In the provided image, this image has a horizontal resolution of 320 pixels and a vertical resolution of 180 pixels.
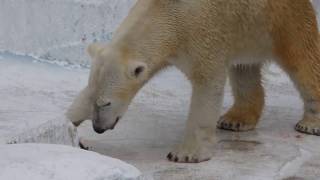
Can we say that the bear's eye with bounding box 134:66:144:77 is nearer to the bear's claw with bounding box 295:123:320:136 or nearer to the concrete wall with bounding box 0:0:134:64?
the bear's claw with bounding box 295:123:320:136

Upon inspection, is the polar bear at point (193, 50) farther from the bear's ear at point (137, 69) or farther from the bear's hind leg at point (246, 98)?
the bear's hind leg at point (246, 98)

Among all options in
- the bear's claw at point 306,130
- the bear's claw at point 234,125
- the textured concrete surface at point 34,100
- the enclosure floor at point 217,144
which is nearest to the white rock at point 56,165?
the textured concrete surface at point 34,100

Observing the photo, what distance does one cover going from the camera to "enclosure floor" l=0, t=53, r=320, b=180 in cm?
406

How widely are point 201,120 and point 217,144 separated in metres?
0.39

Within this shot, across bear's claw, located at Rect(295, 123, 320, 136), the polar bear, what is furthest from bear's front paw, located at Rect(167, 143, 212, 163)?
bear's claw, located at Rect(295, 123, 320, 136)

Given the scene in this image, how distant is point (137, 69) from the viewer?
403cm

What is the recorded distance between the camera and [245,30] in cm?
436

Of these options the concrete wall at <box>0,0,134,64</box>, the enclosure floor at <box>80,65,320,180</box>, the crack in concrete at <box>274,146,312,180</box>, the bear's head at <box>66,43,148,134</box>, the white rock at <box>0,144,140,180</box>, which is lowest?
the concrete wall at <box>0,0,134,64</box>

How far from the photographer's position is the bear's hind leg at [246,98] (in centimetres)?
494

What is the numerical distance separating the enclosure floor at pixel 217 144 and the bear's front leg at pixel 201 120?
2.7 inches

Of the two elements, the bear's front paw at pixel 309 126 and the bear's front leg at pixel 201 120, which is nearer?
the bear's front leg at pixel 201 120

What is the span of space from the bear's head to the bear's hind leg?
99cm

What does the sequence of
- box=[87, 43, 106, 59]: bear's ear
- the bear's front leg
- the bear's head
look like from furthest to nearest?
the bear's front leg, box=[87, 43, 106, 59]: bear's ear, the bear's head

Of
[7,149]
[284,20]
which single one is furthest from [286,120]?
[7,149]
